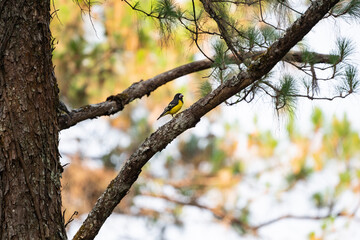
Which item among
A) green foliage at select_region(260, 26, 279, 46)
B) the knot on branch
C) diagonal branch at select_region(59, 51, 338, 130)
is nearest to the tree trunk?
diagonal branch at select_region(59, 51, 338, 130)

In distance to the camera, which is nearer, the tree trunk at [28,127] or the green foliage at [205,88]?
the tree trunk at [28,127]

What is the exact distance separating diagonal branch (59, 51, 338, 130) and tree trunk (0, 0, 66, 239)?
10.5 inches

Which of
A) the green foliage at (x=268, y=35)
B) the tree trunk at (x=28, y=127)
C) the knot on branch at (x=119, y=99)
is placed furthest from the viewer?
the knot on branch at (x=119, y=99)

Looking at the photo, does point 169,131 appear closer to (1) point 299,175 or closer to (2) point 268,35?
(2) point 268,35

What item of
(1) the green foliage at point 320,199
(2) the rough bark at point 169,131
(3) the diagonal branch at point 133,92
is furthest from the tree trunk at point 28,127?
(1) the green foliage at point 320,199

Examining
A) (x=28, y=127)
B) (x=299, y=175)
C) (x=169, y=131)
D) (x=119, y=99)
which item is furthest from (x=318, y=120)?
(x=28, y=127)

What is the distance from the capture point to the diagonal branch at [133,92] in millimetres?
2568

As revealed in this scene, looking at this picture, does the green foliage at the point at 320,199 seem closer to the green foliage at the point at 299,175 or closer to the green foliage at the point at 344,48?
the green foliage at the point at 299,175

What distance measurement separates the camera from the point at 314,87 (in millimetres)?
2590

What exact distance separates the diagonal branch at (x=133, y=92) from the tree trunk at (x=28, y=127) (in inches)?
10.5

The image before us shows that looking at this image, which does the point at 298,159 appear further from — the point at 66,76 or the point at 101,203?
the point at 101,203

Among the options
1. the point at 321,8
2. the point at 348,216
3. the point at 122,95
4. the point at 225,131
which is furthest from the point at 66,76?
the point at 321,8

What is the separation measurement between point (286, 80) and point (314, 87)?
5.4 inches

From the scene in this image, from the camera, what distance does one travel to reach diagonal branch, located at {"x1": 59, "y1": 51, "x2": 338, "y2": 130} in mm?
2568
